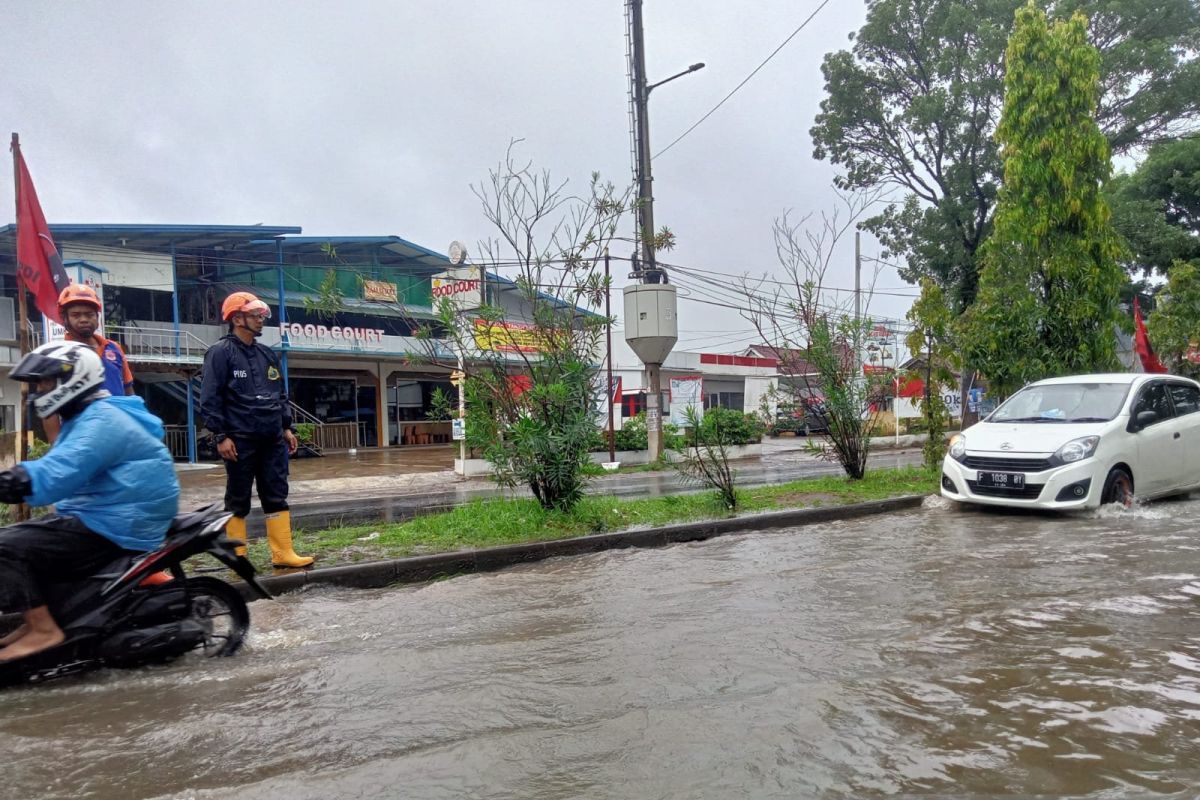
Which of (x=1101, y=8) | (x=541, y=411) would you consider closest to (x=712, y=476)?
(x=541, y=411)

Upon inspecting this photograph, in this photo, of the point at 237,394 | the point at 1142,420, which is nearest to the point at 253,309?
the point at 237,394

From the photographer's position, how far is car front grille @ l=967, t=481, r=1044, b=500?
7.46 meters

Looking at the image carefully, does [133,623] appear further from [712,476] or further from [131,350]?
[131,350]

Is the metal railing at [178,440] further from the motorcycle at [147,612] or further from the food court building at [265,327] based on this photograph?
the motorcycle at [147,612]

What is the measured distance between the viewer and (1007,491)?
7.64 meters

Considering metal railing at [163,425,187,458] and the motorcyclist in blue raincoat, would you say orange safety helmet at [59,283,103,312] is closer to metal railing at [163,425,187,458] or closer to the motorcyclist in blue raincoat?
the motorcyclist in blue raincoat

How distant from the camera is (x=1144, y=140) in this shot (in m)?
22.3

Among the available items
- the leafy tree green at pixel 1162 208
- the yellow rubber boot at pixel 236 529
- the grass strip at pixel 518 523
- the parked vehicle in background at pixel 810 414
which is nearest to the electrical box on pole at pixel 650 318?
the parked vehicle in background at pixel 810 414

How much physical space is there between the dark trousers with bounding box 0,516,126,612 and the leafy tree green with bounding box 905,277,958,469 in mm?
10385

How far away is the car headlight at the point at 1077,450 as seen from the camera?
744 cm

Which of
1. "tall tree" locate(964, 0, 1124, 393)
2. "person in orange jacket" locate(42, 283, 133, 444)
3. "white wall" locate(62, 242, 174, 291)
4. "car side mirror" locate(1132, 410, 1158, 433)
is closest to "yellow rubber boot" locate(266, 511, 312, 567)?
"person in orange jacket" locate(42, 283, 133, 444)

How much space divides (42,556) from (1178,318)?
19.8 meters

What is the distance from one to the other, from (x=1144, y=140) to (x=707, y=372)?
777 inches

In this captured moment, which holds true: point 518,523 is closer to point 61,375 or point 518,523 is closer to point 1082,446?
point 61,375
